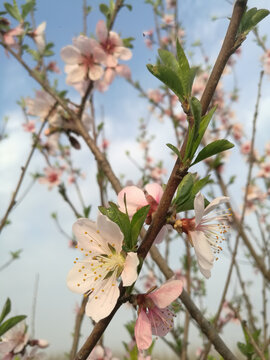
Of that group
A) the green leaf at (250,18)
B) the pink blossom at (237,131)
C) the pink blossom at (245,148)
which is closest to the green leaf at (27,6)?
the green leaf at (250,18)

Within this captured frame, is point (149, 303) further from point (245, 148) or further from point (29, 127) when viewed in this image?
point (245, 148)

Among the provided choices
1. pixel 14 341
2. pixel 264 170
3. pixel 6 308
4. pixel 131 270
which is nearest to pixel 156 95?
pixel 264 170

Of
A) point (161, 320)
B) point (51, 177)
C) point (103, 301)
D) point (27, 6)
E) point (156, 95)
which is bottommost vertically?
point (161, 320)

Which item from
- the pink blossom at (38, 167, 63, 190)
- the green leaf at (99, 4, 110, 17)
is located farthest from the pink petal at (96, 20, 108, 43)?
the pink blossom at (38, 167, 63, 190)

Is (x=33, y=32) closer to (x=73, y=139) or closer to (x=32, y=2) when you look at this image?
(x=32, y=2)

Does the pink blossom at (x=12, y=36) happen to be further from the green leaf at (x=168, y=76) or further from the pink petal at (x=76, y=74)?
the green leaf at (x=168, y=76)

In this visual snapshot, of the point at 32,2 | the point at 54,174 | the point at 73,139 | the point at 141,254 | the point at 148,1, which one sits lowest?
the point at 141,254

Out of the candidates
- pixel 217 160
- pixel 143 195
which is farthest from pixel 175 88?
pixel 217 160
